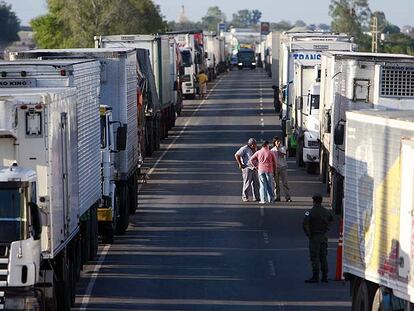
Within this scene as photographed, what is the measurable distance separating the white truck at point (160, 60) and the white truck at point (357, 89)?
13.9 metres

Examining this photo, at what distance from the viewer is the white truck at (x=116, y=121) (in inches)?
1048

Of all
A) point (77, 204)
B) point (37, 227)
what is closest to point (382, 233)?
point (37, 227)

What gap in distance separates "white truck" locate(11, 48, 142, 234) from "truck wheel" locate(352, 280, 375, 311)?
904 centimetres

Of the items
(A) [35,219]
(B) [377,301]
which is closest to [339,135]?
(B) [377,301]

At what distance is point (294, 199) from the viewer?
34250 mm

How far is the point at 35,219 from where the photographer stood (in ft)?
53.6

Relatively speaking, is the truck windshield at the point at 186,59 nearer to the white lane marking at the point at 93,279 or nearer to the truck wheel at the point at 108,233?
the truck wheel at the point at 108,233

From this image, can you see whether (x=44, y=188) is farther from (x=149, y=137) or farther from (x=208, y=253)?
(x=149, y=137)

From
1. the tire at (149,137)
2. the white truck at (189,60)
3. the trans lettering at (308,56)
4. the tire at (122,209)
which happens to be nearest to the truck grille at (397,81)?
the tire at (122,209)

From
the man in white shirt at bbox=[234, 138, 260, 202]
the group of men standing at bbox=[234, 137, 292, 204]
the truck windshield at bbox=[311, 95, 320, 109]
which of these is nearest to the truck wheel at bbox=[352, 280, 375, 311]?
the group of men standing at bbox=[234, 137, 292, 204]

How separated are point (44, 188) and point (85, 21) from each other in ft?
274

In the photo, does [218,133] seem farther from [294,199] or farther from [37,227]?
[37,227]

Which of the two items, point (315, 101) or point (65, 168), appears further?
point (315, 101)

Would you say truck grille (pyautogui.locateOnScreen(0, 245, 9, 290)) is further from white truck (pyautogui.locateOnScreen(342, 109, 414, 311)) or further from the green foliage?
the green foliage
